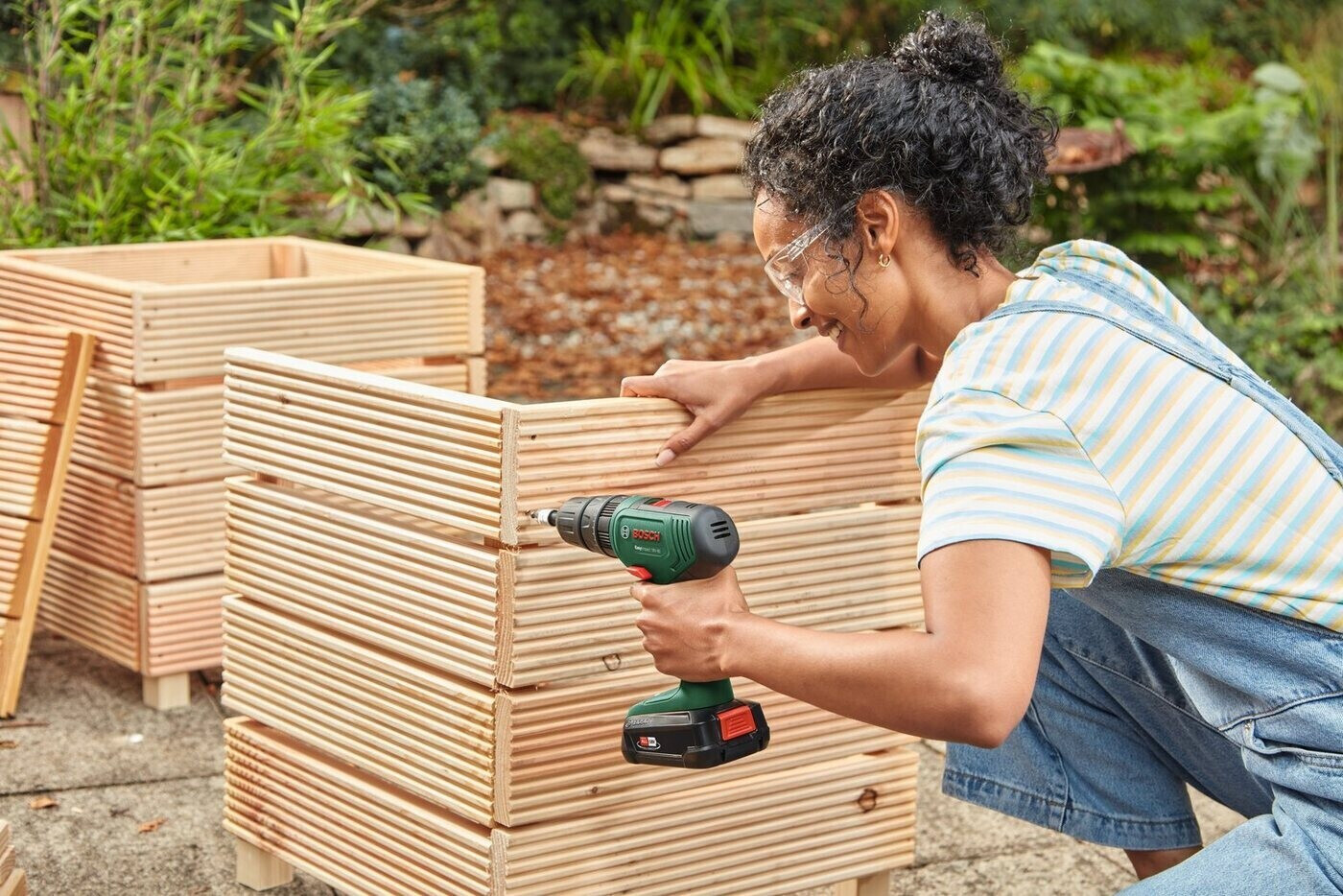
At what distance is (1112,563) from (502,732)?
82cm

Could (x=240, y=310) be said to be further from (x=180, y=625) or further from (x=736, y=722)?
(x=736, y=722)

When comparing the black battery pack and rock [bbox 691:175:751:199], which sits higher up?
the black battery pack

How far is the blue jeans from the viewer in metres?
1.73

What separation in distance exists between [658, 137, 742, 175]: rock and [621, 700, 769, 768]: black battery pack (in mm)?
8145

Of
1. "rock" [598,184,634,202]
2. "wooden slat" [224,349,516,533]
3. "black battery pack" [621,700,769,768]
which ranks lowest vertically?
"rock" [598,184,634,202]

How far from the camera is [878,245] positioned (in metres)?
1.81

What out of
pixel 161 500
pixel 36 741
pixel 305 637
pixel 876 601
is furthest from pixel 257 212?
pixel 876 601

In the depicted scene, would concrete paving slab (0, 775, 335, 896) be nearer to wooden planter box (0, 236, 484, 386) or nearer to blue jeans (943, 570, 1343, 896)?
wooden planter box (0, 236, 484, 386)

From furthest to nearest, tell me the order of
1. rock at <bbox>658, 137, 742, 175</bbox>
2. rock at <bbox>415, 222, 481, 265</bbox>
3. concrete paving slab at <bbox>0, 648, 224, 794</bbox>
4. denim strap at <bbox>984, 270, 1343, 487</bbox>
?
rock at <bbox>658, 137, 742, 175</bbox> < rock at <bbox>415, 222, 481, 265</bbox> < concrete paving slab at <bbox>0, 648, 224, 794</bbox> < denim strap at <bbox>984, 270, 1343, 487</bbox>

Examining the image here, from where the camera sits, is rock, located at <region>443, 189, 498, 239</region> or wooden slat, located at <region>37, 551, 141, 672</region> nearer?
wooden slat, located at <region>37, 551, 141, 672</region>

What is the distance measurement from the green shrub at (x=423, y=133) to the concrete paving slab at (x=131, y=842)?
18.2ft

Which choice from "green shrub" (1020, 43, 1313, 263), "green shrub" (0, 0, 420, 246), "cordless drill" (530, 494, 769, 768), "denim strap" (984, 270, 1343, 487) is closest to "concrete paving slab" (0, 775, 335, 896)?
"cordless drill" (530, 494, 769, 768)

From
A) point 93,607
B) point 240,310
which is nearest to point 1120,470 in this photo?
point 240,310

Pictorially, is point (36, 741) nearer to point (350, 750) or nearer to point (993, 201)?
point (350, 750)
